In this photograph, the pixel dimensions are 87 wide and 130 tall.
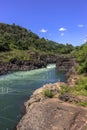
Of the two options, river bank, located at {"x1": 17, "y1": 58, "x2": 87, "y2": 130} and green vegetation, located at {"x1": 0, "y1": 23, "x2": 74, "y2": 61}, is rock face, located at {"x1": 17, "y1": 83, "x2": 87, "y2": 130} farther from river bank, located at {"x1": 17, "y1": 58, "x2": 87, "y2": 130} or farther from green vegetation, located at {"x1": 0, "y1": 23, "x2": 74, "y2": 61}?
green vegetation, located at {"x1": 0, "y1": 23, "x2": 74, "y2": 61}

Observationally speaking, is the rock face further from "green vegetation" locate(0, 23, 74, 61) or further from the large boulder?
"green vegetation" locate(0, 23, 74, 61)

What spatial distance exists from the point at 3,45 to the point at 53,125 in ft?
385

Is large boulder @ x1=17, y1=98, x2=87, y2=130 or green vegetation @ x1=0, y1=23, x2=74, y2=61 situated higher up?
green vegetation @ x1=0, y1=23, x2=74, y2=61

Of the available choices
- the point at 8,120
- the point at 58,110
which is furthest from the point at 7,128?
the point at 58,110

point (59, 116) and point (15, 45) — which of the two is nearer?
point (59, 116)

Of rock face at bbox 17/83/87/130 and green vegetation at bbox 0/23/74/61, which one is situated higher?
green vegetation at bbox 0/23/74/61

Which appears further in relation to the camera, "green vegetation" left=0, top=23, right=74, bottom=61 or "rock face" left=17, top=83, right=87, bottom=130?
"green vegetation" left=0, top=23, right=74, bottom=61

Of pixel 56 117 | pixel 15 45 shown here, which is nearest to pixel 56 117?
pixel 56 117

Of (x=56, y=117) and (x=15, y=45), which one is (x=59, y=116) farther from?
(x=15, y=45)

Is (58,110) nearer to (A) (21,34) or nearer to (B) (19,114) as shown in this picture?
(B) (19,114)

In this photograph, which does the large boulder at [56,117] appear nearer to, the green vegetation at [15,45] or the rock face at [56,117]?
the rock face at [56,117]

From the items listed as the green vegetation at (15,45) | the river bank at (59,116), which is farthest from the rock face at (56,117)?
the green vegetation at (15,45)

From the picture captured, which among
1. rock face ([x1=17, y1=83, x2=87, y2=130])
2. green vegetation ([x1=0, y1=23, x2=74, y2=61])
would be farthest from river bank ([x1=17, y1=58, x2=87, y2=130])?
green vegetation ([x1=0, y1=23, x2=74, y2=61])

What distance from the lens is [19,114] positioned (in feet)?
119
